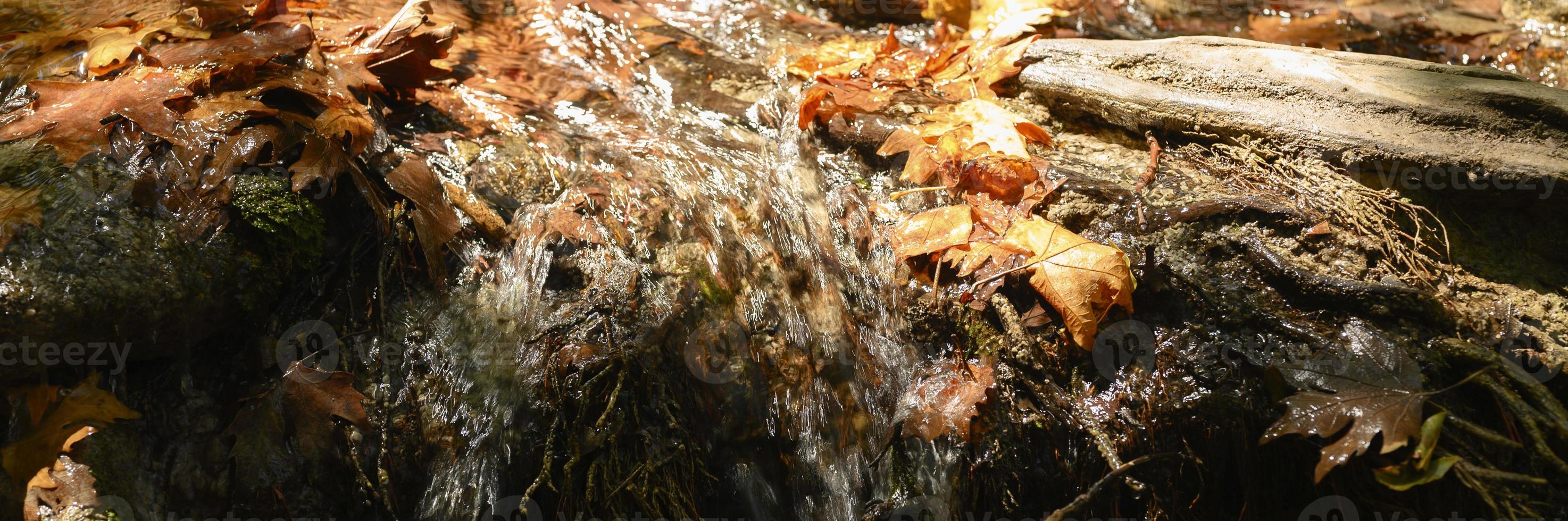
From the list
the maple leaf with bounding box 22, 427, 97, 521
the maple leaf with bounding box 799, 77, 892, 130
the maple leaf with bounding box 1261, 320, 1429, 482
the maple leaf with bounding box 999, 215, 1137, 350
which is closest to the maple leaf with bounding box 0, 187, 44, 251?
the maple leaf with bounding box 22, 427, 97, 521

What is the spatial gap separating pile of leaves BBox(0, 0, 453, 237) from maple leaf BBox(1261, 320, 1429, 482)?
100 inches

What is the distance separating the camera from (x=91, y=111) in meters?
2.10

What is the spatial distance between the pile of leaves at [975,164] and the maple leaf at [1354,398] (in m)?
0.47

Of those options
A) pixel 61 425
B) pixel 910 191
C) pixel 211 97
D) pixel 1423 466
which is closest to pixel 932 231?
pixel 910 191

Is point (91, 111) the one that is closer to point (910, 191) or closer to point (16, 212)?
point (16, 212)

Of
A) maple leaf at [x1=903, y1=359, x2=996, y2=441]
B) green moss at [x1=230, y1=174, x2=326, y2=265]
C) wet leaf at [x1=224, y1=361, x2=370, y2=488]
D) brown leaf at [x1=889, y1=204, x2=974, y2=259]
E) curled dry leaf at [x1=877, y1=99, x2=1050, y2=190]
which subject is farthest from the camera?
curled dry leaf at [x1=877, y1=99, x2=1050, y2=190]

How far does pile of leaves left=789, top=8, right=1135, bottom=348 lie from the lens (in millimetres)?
2158

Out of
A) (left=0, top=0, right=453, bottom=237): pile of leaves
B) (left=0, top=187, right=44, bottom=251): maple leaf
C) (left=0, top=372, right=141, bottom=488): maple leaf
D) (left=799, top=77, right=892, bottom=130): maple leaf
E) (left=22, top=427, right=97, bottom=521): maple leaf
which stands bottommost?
(left=22, top=427, right=97, bottom=521): maple leaf

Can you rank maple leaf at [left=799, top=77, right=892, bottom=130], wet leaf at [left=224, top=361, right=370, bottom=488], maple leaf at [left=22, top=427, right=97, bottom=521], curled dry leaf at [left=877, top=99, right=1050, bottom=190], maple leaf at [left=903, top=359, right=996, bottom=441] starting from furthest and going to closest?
maple leaf at [left=799, top=77, right=892, bottom=130] → curled dry leaf at [left=877, top=99, right=1050, bottom=190] → maple leaf at [left=903, top=359, right=996, bottom=441] → wet leaf at [left=224, top=361, right=370, bottom=488] → maple leaf at [left=22, top=427, right=97, bottom=521]

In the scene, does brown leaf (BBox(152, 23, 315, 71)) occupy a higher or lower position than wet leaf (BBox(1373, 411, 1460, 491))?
higher

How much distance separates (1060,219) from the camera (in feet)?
7.97

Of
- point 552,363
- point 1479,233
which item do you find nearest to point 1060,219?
point 1479,233

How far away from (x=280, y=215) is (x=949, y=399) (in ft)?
6.40

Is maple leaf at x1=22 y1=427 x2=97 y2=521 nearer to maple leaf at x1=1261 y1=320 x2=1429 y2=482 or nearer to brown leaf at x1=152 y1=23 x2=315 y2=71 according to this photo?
brown leaf at x1=152 y1=23 x2=315 y2=71
